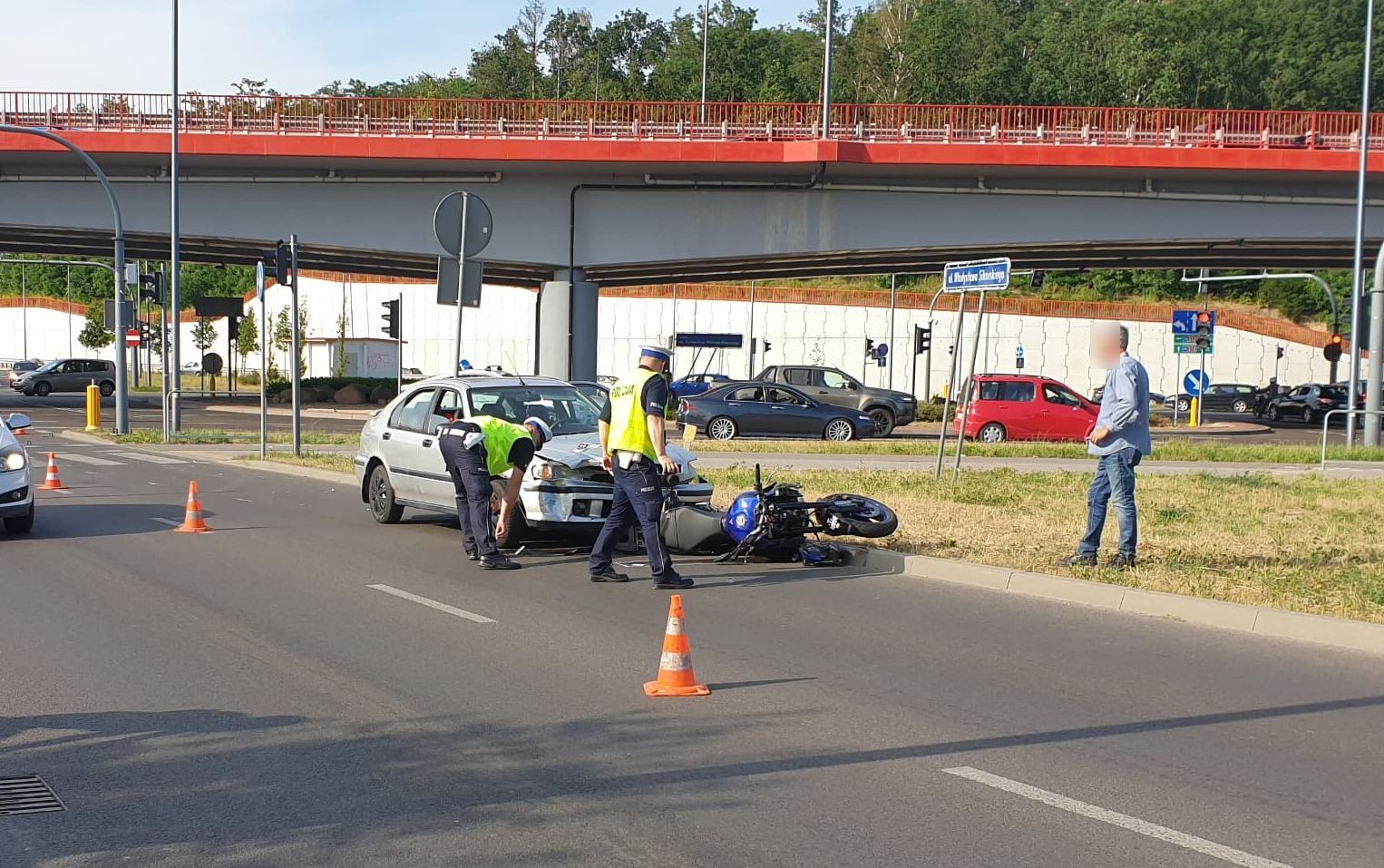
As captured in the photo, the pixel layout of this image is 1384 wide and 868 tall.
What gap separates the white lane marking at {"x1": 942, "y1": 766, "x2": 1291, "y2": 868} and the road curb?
404 centimetres

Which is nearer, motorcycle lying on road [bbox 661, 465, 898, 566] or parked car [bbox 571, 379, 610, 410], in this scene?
motorcycle lying on road [bbox 661, 465, 898, 566]

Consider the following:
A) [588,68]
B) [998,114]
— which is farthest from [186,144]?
[588,68]

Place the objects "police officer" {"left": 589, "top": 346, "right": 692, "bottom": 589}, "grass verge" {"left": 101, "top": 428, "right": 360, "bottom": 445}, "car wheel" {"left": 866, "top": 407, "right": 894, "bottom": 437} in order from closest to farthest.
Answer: "police officer" {"left": 589, "top": 346, "right": 692, "bottom": 589} → "grass verge" {"left": 101, "top": 428, "right": 360, "bottom": 445} → "car wheel" {"left": 866, "top": 407, "right": 894, "bottom": 437}

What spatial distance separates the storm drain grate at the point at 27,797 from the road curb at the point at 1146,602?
7.01 meters

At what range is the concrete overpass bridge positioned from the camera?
34062 mm

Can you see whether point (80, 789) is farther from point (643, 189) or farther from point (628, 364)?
point (628, 364)

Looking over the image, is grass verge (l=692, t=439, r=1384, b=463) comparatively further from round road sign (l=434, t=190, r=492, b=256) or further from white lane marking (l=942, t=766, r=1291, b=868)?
white lane marking (l=942, t=766, r=1291, b=868)

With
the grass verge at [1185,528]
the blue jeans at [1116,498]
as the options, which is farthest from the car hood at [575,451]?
the blue jeans at [1116,498]

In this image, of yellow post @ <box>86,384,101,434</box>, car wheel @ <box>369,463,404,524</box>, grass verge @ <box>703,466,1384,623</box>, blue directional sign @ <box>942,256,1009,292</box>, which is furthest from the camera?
yellow post @ <box>86,384,101,434</box>

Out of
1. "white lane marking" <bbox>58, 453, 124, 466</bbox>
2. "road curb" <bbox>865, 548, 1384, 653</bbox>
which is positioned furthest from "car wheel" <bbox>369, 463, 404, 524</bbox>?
"white lane marking" <bbox>58, 453, 124, 466</bbox>

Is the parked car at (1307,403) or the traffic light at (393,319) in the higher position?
the traffic light at (393,319)

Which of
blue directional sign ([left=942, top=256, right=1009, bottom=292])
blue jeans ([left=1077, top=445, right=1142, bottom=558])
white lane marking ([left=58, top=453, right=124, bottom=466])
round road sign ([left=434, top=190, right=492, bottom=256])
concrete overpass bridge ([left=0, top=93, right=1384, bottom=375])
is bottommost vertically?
white lane marking ([left=58, top=453, right=124, bottom=466])

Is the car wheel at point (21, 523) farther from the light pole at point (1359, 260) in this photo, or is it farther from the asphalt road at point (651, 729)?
the light pole at point (1359, 260)

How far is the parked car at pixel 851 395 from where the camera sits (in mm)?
36094
